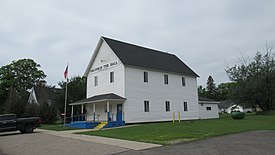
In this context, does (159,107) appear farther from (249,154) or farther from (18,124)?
(249,154)

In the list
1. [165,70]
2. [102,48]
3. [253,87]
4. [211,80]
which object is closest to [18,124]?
[102,48]

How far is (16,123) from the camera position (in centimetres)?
1912

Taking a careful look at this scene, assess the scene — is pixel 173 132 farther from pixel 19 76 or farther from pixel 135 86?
pixel 19 76

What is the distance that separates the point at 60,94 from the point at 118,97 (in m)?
14.7

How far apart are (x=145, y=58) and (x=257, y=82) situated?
21493mm

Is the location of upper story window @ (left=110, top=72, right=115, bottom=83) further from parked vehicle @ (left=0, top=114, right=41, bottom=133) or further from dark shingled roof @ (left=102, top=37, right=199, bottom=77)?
parked vehicle @ (left=0, top=114, right=41, bottom=133)

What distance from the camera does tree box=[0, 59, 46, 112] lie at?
50219 mm

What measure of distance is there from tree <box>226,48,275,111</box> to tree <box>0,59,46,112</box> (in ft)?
140

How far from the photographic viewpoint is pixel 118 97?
78.5 ft

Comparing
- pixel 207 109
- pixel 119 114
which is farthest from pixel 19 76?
pixel 207 109

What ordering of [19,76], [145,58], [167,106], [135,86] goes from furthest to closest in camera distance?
[19,76], [145,58], [167,106], [135,86]

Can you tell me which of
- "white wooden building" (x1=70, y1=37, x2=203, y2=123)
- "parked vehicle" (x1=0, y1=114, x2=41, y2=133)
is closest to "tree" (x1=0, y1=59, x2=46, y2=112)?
"white wooden building" (x1=70, y1=37, x2=203, y2=123)

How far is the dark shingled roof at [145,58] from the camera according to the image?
86.2ft

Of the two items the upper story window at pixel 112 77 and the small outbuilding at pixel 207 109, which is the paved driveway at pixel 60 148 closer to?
the upper story window at pixel 112 77
